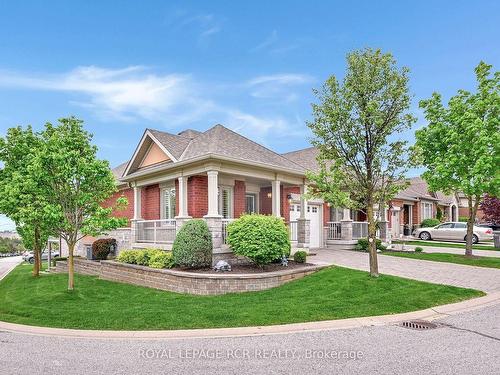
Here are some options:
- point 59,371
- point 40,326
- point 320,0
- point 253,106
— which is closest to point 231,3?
point 320,0

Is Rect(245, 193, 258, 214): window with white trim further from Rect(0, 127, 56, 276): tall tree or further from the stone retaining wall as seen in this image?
Rect(0, 127, 56, 276): tall tree

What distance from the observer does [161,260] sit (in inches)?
528

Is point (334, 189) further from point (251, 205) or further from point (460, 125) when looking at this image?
point (460, 125)

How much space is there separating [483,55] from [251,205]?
526 inches

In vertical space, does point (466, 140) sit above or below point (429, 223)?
above

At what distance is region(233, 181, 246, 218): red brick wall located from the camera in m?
17.3

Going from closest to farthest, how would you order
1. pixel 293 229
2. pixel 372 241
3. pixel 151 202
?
1. pixel 372 241
2. pixel 293 229
3. pixel 151 202

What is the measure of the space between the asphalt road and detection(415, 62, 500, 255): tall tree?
A: 9.20 metres

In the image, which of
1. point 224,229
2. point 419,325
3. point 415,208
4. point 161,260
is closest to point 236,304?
point 419,325

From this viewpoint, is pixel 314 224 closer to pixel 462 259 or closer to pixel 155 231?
pixel 462 259

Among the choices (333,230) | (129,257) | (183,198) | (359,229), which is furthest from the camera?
(359,229)

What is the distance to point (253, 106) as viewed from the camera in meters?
20.4

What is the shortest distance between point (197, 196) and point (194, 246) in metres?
3.81

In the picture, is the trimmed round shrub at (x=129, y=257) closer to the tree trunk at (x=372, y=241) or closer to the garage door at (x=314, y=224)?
the tree trunk at (x=372, y=241)
